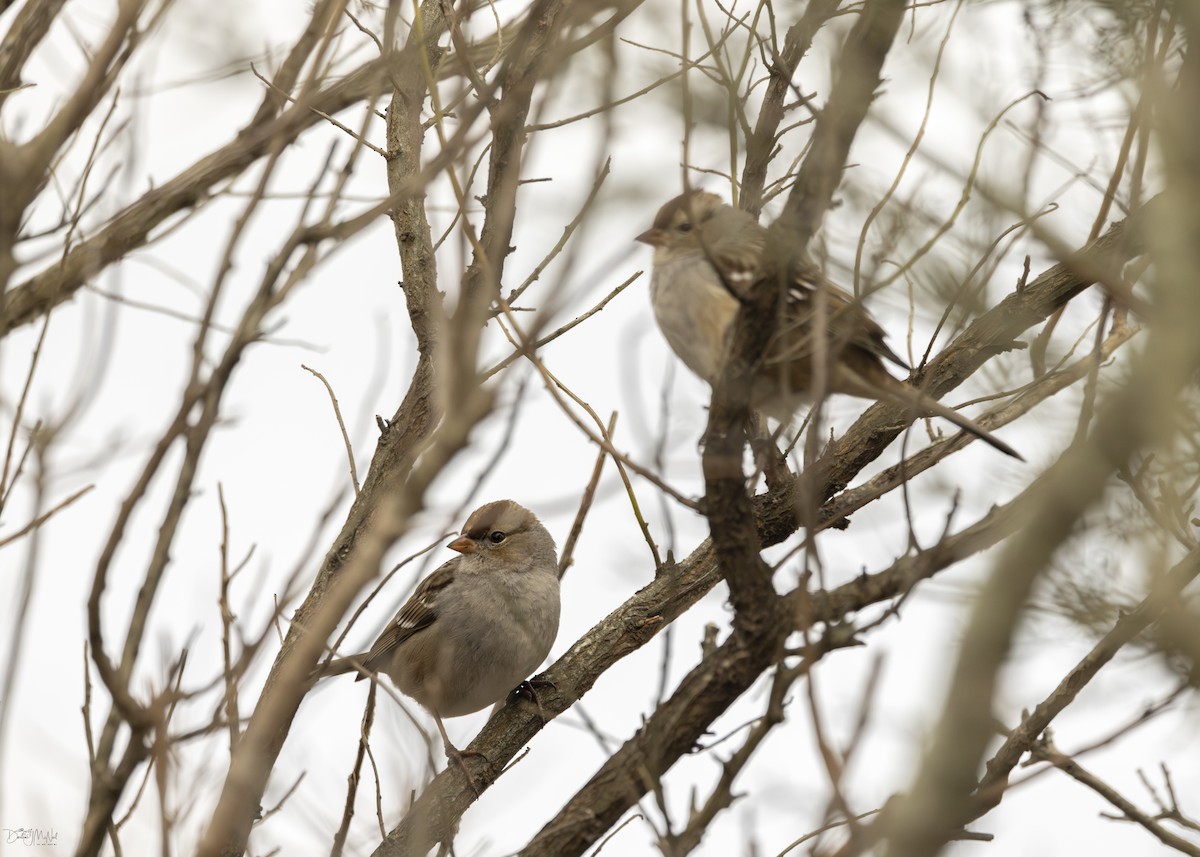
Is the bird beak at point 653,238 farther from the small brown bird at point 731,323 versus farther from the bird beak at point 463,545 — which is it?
the bird beak at point 463,545

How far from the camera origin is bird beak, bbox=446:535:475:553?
7250 millimetres

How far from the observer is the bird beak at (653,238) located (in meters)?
5.39

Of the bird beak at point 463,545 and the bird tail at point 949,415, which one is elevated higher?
the bird beak at point 463,545

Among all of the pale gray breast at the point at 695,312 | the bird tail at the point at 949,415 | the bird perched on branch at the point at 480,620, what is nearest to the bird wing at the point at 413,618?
the bird perched on branch at the point at 480,620

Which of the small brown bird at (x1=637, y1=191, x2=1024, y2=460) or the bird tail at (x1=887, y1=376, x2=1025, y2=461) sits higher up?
the small brown bird at (x1=637, y1=191, x2=1024, y2=460)

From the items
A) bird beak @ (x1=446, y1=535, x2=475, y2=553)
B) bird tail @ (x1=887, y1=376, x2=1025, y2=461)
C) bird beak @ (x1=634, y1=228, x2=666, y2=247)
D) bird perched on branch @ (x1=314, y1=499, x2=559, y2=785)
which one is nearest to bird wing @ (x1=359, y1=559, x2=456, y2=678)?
bird perched on branch @ (x1=314, y1=499, x2=559, y2=785)

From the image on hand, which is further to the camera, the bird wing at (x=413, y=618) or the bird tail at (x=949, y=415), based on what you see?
the bird wing at (x=413, y=618)

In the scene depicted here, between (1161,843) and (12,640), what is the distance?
3.55 m

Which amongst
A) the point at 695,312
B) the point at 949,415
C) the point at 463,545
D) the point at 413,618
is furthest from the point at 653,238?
the point at 413,618

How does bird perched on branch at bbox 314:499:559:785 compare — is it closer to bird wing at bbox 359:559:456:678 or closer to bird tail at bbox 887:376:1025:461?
bird wing at bbox 359:559:456:678

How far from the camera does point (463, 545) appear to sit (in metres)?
7.27

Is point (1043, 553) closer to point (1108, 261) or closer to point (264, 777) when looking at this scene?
point (1108, 261)

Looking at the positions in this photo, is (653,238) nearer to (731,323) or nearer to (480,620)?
(731,323)

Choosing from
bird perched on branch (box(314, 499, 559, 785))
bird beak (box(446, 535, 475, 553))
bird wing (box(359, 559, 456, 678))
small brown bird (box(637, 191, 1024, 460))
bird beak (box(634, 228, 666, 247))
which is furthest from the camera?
bird beak (box(446, 535, 475, 553))
